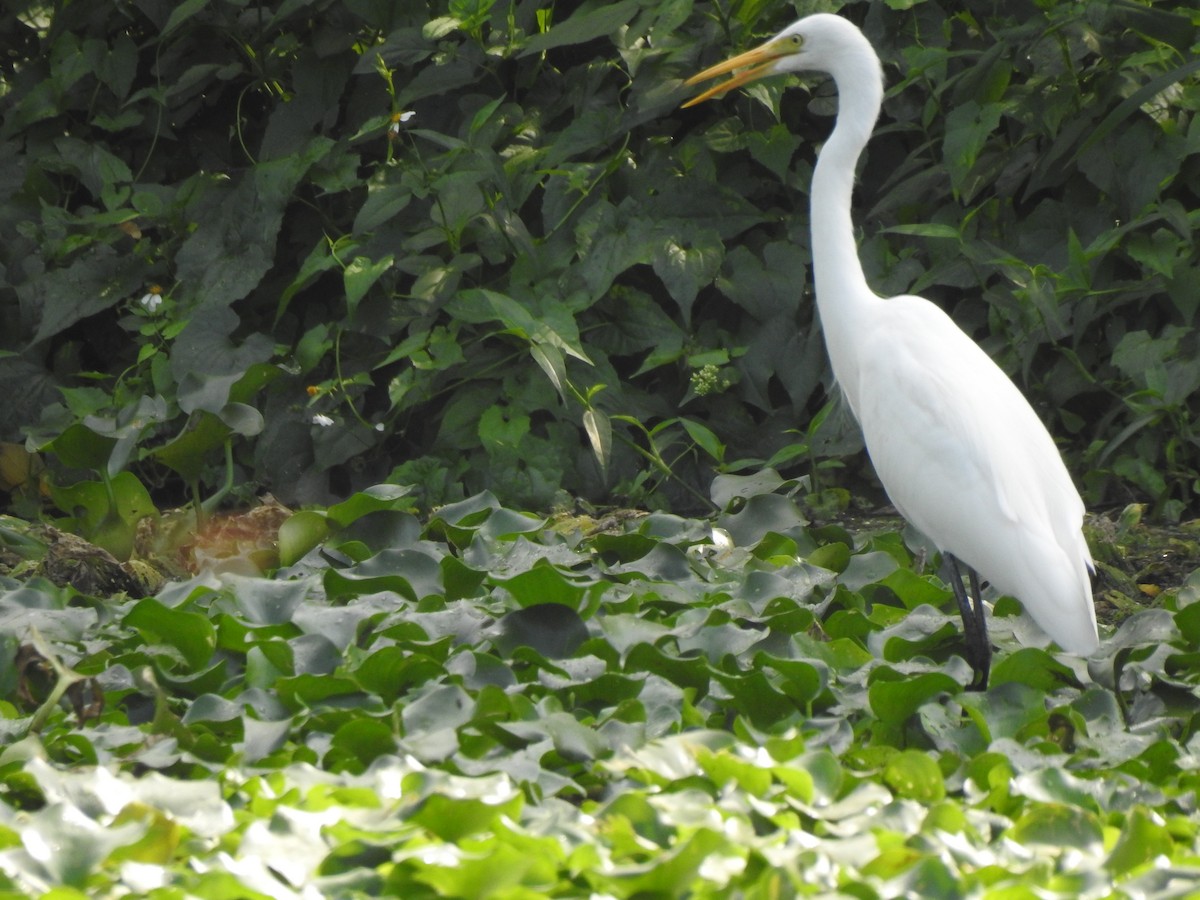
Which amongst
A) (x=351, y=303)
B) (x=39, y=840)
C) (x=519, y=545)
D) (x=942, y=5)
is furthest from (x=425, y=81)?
(x=39, y=840)

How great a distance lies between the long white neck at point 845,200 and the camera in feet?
10.1

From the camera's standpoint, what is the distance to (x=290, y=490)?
4438 millimetres

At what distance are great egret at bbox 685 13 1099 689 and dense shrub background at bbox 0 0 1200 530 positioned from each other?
72cm

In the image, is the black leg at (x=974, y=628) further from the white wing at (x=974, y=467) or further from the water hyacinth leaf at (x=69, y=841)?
the water hyacinth leaf at (x=69, y=841)

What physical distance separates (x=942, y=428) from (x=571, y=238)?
1.83 meters

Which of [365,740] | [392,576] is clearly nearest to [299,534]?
[392,576]

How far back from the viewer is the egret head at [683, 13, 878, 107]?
311 centimetres

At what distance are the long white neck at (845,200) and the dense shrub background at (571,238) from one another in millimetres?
669

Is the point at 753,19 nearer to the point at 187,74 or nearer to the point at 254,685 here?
the point at 187,74

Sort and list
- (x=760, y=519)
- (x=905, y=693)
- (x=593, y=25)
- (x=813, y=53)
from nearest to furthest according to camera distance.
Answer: (x=905, y=693)
(x=813, y=53)
(x=760, y=519)
(x=593, y=25)

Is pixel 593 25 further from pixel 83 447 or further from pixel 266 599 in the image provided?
pixel 266 599

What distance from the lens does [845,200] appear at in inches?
122

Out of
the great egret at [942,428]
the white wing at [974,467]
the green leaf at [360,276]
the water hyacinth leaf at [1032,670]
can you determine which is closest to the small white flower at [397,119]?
the green leaf at [360,276]

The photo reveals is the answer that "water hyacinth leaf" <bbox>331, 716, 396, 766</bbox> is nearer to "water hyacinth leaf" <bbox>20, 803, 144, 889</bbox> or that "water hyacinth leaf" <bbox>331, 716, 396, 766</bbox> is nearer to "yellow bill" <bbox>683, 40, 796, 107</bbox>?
"water hyacinth leaf" <bbox>20, 803, 144, 889</bbox>
